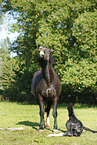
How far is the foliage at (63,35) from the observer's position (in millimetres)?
22141

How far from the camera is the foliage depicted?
22.1 m

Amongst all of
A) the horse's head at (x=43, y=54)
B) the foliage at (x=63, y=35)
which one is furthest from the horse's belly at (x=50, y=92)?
the foliage at (x=63, y=35)

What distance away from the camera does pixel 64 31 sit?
25125mm

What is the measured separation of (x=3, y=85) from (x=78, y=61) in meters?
19.9

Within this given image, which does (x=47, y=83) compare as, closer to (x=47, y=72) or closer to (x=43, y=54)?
(x=47, y=72)

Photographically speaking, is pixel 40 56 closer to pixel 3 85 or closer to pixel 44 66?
pixel 44 66

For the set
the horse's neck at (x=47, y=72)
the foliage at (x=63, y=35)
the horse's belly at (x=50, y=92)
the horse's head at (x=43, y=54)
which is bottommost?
the horse's belly at (x=50, y=92)

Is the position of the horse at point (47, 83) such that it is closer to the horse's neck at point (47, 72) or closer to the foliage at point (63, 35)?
the horse's neck at point (47, 72)

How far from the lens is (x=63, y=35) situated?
24438 millimetres

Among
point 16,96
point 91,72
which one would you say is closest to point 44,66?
point 91,72

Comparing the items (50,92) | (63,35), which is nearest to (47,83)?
(50,92)

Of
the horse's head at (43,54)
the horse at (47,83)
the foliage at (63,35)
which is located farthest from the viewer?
the foliage at (63,35)

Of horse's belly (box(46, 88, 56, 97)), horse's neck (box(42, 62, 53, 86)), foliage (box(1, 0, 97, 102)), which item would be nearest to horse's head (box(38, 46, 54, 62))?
horse's neck (box(42, 62, 53, 86))

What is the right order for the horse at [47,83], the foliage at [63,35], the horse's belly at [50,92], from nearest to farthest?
the horse at [47,83] → the horse's belly at [50,92] → the foliage at [63,35]
